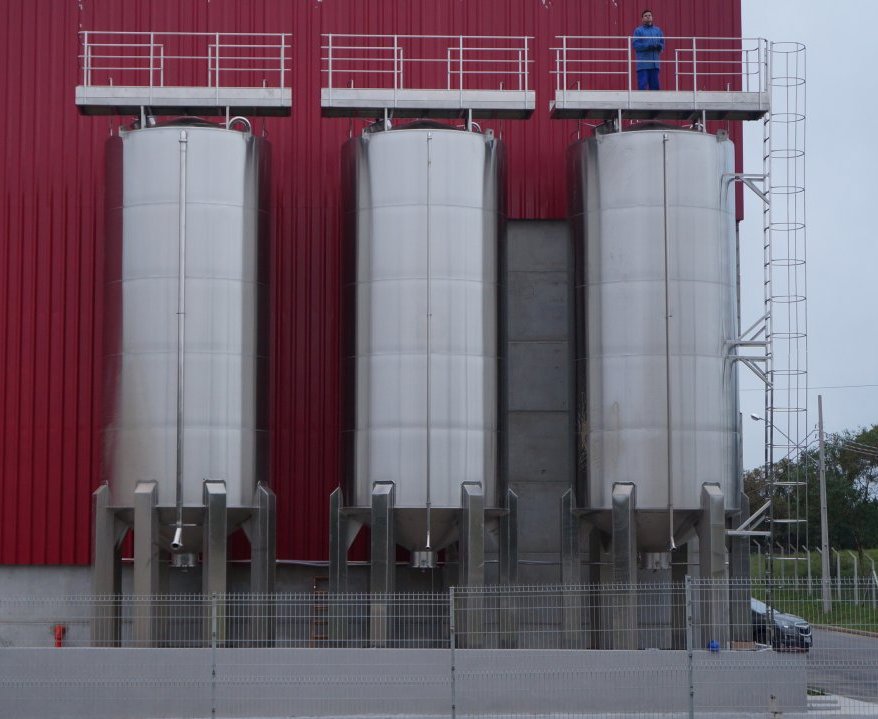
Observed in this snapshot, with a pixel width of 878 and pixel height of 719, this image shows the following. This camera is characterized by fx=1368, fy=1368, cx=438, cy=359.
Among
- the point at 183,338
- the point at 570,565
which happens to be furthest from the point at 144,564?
the point at 570,565

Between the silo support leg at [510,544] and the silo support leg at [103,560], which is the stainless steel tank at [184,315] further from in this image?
the silo support leg at [510,544]

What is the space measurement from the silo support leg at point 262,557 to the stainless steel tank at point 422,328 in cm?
150

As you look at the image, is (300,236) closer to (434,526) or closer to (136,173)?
(136,173)

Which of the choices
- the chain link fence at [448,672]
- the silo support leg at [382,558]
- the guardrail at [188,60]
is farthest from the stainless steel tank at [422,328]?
the guardrail at [188,60]

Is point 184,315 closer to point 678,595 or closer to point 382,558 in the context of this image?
point 382,558

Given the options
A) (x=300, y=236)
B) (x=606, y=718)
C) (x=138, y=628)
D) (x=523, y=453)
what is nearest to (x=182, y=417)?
(x=138, y=628)

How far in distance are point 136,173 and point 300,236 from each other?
416cm

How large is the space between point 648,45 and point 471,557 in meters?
10.6

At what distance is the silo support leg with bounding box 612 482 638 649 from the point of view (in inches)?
901

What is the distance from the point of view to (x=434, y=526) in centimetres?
2381

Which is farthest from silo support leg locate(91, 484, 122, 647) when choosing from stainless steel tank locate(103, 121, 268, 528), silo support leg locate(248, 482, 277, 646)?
silo support leg locate(248, 482, 277, 646)

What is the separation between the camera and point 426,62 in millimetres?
28438

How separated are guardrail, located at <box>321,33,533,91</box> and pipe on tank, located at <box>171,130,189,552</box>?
17.0ft

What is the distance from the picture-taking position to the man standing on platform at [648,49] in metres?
26.5
